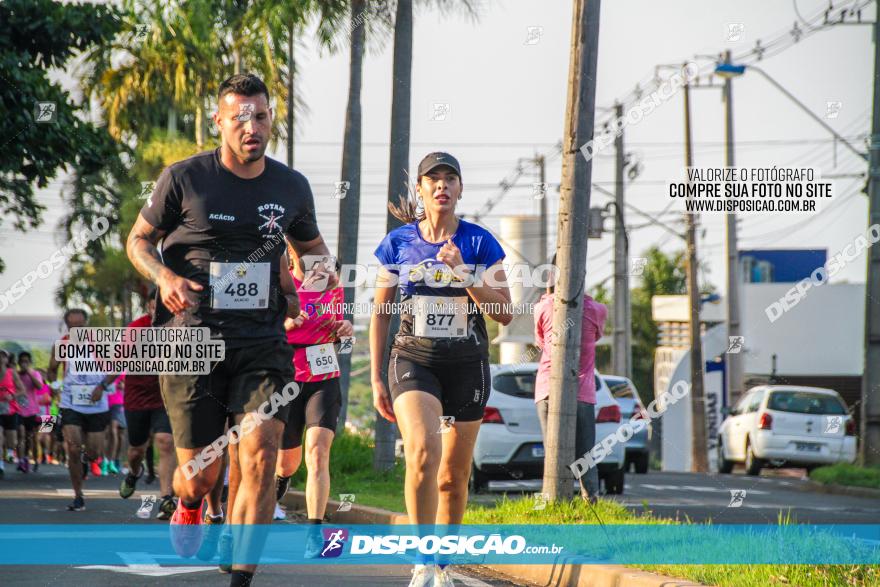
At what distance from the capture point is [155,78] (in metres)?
28.1

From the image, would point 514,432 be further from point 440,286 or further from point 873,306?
point 440,286

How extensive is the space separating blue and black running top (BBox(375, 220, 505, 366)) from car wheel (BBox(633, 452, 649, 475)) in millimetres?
17359

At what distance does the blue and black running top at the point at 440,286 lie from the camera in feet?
24.2

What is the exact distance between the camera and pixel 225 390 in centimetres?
637

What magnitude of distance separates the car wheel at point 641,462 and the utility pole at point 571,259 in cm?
1454

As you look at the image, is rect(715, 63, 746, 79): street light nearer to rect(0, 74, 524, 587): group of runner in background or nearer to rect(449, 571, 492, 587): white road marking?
rect(0, 74, 524, 587): group of runner in background

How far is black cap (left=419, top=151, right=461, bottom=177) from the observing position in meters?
7.34

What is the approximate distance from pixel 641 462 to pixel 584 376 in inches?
546

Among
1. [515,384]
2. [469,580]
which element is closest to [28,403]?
[515,384]

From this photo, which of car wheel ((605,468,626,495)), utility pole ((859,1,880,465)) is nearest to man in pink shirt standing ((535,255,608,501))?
car wheel ((605,468,626,495))

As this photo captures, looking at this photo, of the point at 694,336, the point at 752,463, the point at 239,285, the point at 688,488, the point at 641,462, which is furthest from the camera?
the point at 694,336

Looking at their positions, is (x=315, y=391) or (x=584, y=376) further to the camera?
(x=584, y=376)

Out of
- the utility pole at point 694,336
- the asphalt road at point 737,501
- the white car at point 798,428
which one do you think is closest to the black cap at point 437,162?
the asphalt road at point 737,501

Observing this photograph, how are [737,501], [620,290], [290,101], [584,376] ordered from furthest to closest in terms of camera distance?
[620,290] → [290,101] → [737,501] → [584,376]
